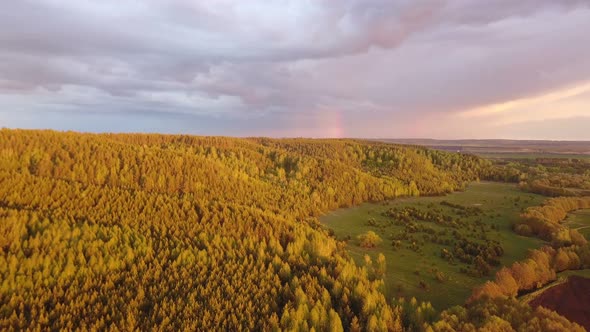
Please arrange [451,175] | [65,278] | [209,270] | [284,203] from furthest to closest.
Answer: [451,175] < [284,203] < [209,270] < [65,278]

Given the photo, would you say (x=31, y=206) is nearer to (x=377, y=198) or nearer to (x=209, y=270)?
(x=209, y=270)

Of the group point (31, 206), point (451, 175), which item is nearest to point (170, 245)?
point (31, 206)

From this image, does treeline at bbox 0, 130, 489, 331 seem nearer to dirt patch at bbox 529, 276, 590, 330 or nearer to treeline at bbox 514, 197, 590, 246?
dirt patch at bbox 529, 276, 590, 330

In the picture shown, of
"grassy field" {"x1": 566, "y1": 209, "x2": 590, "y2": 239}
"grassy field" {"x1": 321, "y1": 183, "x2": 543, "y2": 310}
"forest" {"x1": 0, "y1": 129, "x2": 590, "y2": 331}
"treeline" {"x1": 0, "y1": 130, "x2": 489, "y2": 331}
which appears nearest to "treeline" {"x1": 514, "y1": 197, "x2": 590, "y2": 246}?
"forest" {"x1": 0, "y1": 129, "x2": 590, "y2": 331}

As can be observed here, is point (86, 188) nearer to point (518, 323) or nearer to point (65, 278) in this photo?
point (65, 278)

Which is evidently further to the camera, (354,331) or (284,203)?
(284,203)

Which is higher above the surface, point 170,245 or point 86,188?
point 86,188

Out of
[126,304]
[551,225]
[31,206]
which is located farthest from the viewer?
[551,225]

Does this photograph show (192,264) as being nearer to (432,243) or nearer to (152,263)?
(152,263)
